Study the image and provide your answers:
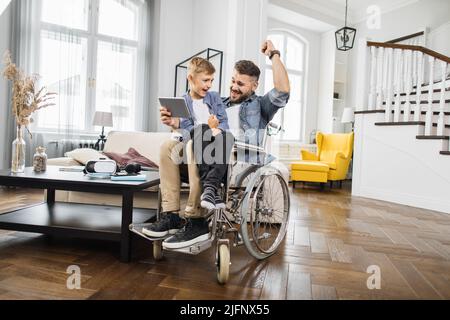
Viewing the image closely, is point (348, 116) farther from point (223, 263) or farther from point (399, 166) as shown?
point (223, 263)

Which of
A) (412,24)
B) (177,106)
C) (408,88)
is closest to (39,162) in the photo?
(177,106)

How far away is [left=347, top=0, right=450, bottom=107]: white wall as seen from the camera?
5664mm

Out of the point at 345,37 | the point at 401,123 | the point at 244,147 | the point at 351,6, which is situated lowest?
the point at 244,147

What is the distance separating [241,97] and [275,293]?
1.00m

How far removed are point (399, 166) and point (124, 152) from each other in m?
3.14

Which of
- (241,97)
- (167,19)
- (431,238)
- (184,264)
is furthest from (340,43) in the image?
(184,264)

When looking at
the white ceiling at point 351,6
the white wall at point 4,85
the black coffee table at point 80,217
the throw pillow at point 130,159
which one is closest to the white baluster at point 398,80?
the white ceiling at point 351,6

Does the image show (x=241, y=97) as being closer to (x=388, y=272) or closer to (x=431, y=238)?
(x=388, y=272)

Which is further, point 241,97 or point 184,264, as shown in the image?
point 241,97

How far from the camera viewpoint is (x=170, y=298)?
1294 mm

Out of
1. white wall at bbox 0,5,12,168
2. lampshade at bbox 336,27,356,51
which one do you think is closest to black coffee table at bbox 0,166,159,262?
white wall at bbox 0,5,12,168

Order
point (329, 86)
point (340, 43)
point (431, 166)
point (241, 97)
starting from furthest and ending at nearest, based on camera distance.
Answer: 1. point (329, 86)
2. point (340, 43)
3. point (431, 166)
4. point (241, 97)

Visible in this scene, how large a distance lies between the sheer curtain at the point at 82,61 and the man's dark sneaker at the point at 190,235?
355cm

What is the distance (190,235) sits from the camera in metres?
1.45
